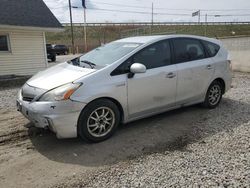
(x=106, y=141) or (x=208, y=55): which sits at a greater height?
(x=208, y=55)

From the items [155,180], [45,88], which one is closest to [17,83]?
[45,88]

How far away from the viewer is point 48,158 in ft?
12.3

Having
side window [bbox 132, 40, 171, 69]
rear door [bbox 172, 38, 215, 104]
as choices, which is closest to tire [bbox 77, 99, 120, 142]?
side window [bbox 132, 40, 171, 69]

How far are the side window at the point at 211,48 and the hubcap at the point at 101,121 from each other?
9.29 feet

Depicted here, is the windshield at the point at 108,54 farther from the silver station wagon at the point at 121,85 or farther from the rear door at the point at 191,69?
the rear door at the point at 191,69

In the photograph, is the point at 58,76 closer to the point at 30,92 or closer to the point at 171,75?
the point at 30,92

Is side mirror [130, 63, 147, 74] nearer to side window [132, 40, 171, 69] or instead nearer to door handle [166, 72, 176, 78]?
side window [132, 40, 171, 69]

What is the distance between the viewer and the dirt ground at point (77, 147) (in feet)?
11.1

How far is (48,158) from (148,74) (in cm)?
216

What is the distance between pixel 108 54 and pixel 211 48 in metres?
2.45

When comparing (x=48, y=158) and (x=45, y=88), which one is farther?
(x=45, y=88)

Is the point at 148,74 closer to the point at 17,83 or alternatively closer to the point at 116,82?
the point at 116,82

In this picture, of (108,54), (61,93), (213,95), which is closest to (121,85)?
(108,54)

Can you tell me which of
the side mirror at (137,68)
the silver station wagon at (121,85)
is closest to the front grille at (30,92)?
the silver station wagon at (121,85)
